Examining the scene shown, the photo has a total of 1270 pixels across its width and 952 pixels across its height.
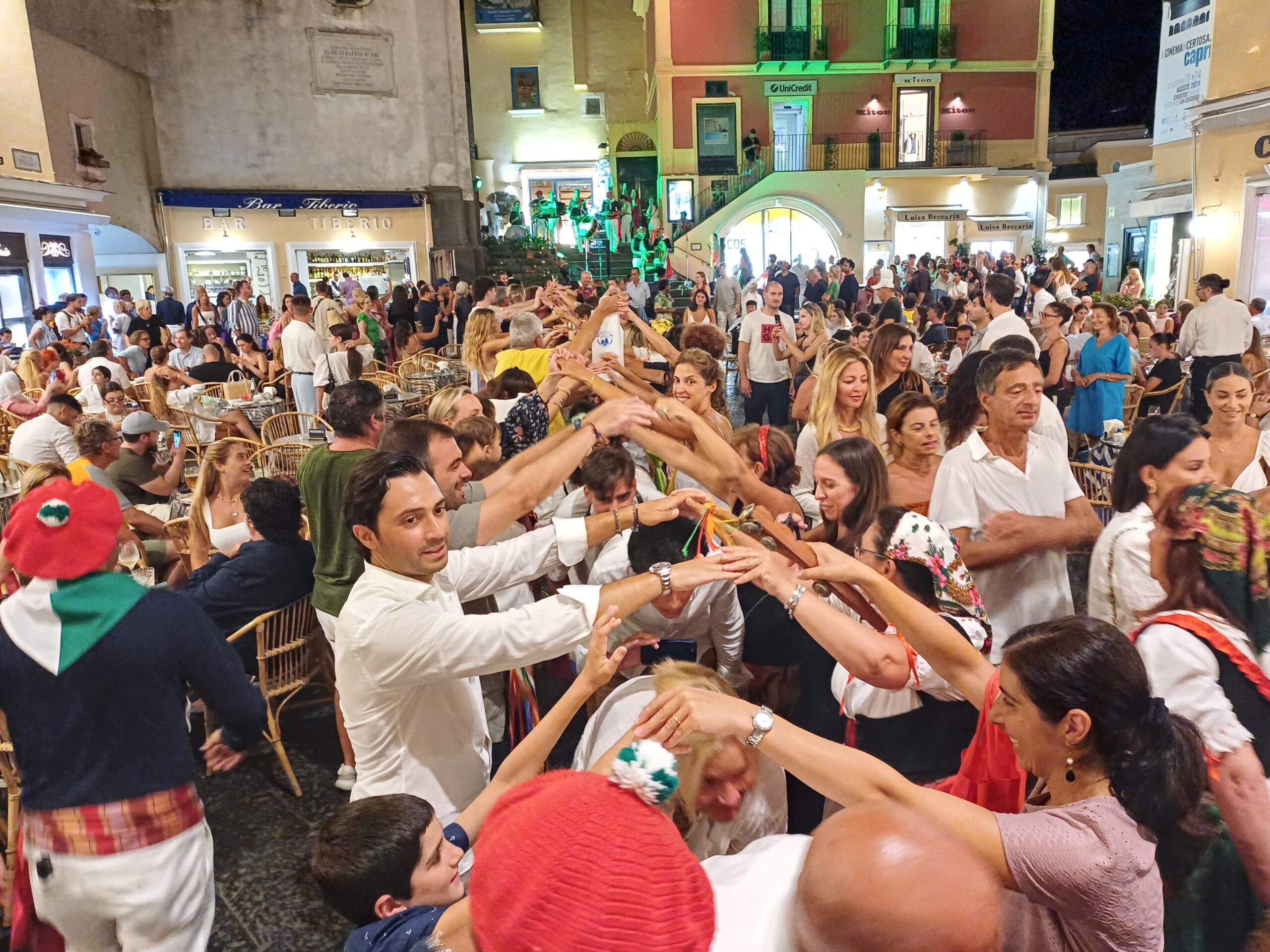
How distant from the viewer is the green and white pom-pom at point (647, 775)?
102 centimetres

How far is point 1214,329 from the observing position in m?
7.73

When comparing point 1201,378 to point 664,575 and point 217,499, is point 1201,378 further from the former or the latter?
point 217,499

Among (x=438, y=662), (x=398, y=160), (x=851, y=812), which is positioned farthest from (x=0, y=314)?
(x=851, y=812)

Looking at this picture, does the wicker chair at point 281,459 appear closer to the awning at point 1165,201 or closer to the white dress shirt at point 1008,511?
the white dress shirt at point 1008,511

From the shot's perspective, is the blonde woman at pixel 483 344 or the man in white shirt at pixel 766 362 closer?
the blonde woman at pixel 483 344

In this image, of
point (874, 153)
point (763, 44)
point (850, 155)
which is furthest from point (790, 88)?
point (874, 153)

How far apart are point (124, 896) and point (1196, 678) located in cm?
225

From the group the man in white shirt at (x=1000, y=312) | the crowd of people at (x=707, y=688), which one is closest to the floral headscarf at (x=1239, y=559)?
the crowd of people at (x=707, y=688)

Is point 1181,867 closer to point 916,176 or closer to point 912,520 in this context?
point 912,520

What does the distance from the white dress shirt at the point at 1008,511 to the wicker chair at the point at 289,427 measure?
17.4ft

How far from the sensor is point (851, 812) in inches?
41.2

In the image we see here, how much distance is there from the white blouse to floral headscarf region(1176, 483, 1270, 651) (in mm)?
1881

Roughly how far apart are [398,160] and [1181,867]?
2080 centimetres

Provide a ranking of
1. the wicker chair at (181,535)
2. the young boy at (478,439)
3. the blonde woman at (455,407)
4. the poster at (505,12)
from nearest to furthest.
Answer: the young boy at (478,439) → the blonde woman at (455,407) → the wicker chair at (181,535) → the poster at (505,12)
